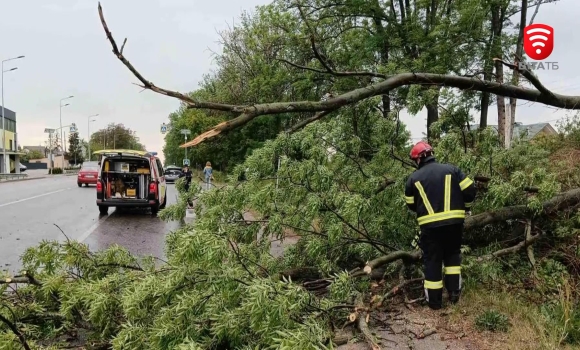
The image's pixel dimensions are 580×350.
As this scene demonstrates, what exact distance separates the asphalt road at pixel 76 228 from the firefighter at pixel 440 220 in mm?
4627

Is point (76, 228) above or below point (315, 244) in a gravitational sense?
below

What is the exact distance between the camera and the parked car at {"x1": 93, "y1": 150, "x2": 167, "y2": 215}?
12.3 m

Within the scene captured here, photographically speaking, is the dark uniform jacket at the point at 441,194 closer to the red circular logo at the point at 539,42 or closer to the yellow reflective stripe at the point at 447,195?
the yellow reflective stripe at the point at 447,195

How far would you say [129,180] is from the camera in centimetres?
1317

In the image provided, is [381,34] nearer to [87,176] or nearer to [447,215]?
[447,215]

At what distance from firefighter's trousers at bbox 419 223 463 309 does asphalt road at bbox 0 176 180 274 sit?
462cm

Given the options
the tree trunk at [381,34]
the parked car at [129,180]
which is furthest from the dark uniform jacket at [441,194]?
the tree trunk at [381,34]

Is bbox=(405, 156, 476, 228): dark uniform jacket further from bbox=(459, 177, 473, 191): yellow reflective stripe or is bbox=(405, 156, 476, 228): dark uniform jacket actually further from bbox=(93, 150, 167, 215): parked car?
bbox=(93, 150, 167, 215): parked car

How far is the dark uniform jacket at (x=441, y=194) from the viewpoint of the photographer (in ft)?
13.6

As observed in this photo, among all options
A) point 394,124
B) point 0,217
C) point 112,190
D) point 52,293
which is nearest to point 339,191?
point 394,124

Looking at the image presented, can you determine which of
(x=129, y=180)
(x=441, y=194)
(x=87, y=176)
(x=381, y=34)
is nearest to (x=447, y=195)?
(x=441, y=194)

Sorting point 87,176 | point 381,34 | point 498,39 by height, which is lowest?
point 87,176

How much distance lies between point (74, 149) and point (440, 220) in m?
86.3

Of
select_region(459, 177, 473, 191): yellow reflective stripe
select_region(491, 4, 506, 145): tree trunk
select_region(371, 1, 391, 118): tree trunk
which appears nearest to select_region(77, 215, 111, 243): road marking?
select_region(459, 177, 473, 191): yellow reflective stripe
